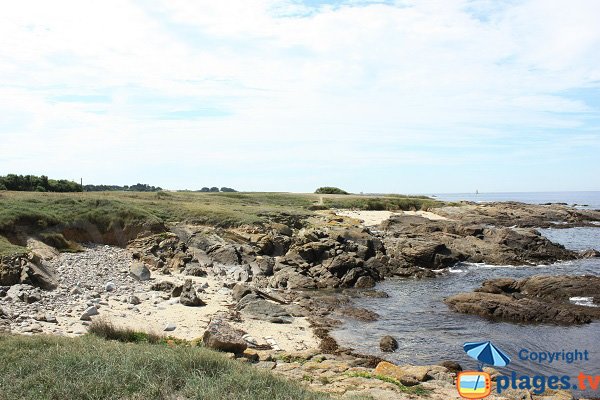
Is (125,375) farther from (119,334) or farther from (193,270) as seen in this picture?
(193,270)

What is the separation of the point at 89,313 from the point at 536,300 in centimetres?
1918

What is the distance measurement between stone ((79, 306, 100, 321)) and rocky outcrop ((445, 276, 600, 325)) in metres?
15.3

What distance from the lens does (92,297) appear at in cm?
1756

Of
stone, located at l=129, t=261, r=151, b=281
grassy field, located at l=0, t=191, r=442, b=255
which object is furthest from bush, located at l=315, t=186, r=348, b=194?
stone, located at l=129, t=261, r=151, b=281

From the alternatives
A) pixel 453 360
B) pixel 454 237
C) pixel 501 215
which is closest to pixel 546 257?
pixel 454 237

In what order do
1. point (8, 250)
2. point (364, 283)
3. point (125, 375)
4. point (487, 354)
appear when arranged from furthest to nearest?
point (364, 283)
point (8, 250)
point (125, 375)
point (487, 354)

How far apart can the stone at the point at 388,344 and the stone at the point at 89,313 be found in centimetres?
955

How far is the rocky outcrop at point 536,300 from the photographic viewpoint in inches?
772

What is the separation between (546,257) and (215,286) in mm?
27483

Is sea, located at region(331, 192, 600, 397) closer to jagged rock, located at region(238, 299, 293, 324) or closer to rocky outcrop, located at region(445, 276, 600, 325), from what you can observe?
rocky outcrop, located at region(445, 276, 600, 325)

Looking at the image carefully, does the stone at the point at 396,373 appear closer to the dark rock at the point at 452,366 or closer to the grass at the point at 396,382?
the grass at the point at 396,382

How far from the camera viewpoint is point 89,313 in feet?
49.5

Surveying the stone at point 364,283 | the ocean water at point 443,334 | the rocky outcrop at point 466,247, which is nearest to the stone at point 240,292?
the ocean water at point 443,334

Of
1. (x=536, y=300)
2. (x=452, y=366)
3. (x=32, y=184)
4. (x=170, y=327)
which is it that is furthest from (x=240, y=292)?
(x=32, y=184)
